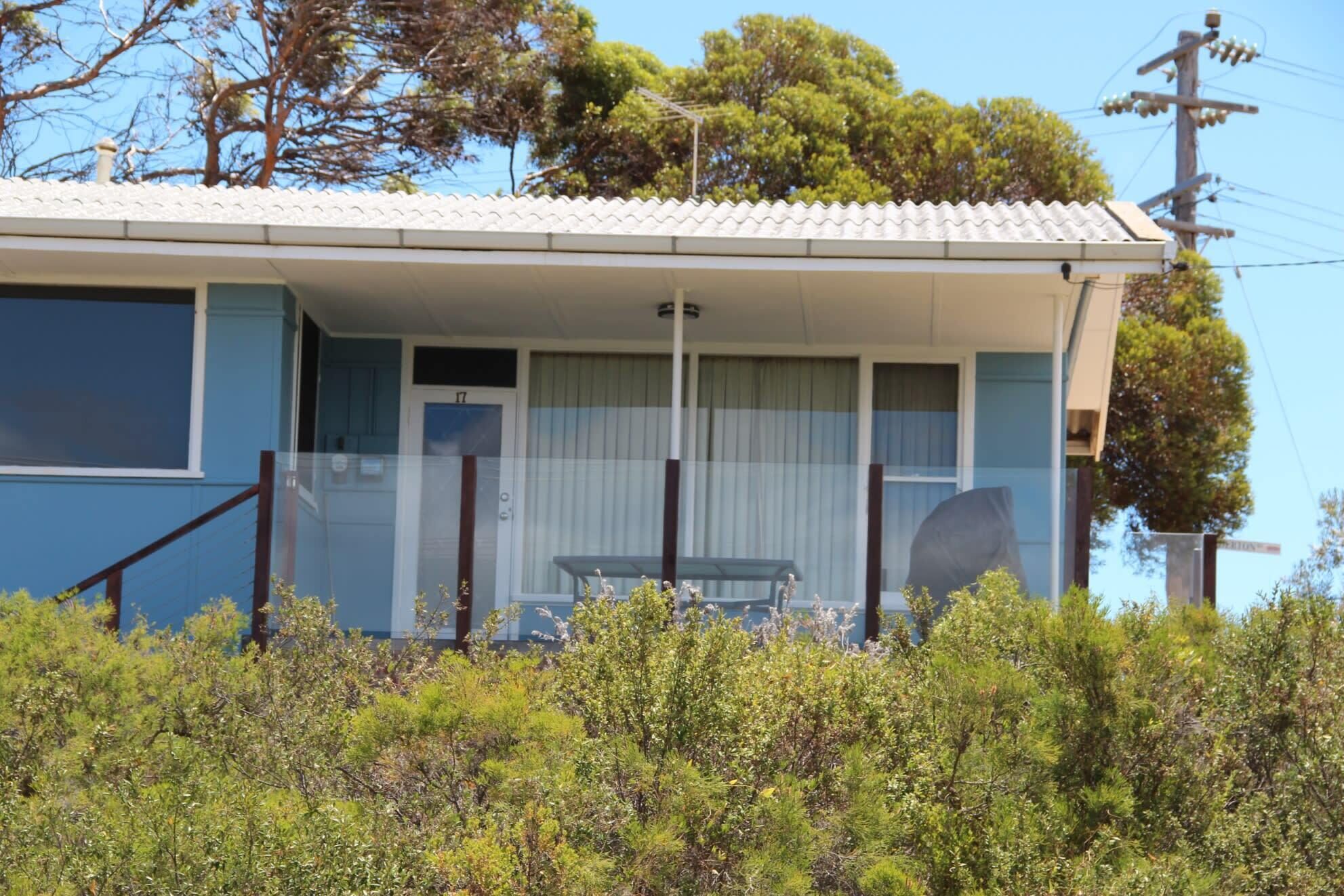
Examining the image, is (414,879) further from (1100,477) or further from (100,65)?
(100,65)

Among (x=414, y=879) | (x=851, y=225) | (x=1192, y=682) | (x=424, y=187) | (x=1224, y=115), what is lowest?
(x=414, y=879)

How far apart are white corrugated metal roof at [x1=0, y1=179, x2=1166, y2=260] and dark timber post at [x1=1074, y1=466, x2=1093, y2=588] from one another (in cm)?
148

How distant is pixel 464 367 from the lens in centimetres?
1213

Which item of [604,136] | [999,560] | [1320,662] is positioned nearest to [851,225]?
[999,560]

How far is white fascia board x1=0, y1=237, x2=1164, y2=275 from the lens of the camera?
9.63 metres

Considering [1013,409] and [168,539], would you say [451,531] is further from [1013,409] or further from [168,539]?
[1013,409]

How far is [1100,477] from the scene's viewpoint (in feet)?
74.6

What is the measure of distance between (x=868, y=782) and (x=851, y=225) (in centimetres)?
582

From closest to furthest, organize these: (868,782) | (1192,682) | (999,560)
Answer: (868,782) → (1192,682) → (999,560)

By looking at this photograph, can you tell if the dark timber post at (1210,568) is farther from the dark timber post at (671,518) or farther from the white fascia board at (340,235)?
the white fascia board at (340,235)

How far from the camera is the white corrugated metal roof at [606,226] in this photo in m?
9.62

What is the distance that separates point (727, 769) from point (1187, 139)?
22.3m

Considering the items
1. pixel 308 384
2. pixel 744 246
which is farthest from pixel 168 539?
pixel 744 246

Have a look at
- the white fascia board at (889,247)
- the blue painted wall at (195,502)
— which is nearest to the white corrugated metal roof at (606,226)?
the white fascia board at (889,247)
